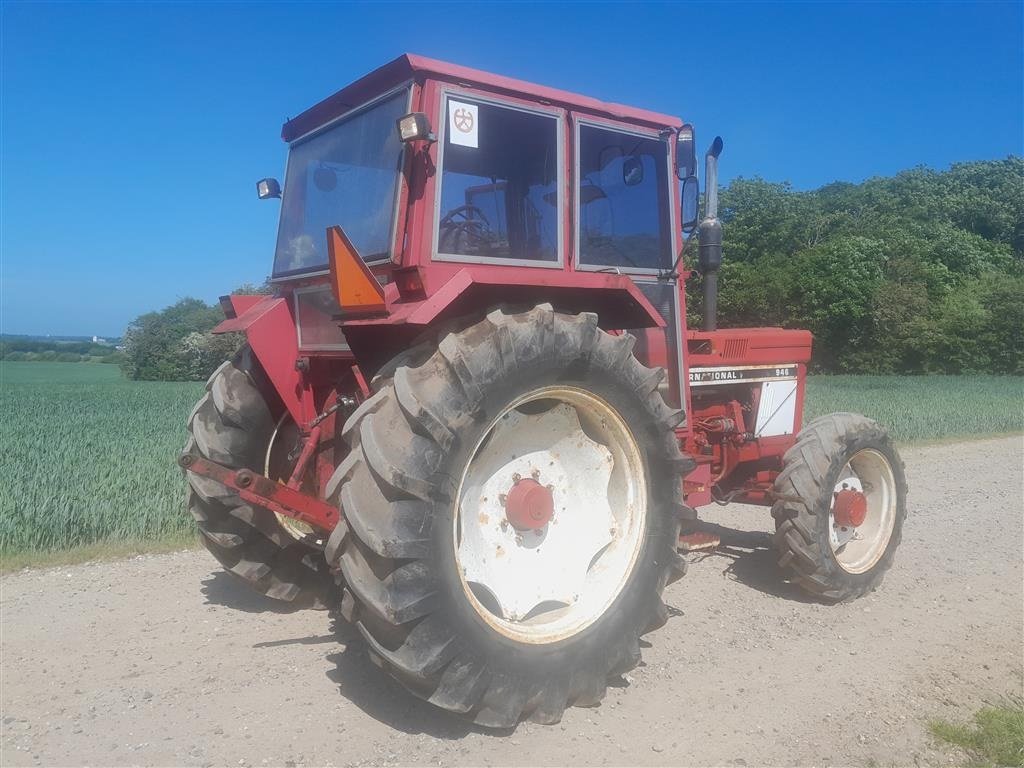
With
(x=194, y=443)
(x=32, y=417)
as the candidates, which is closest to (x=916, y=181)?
(x=32, y=417)

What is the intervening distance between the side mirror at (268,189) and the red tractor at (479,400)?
0.5 inches

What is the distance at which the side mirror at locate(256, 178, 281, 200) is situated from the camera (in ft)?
14.1

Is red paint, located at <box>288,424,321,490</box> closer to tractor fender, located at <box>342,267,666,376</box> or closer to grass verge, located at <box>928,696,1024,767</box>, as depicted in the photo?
tractor fender, located at <box>342,267,666,376</box>

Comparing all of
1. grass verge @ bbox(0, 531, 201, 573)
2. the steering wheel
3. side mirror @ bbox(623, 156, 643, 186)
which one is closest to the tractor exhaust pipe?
side mirror @ bbox(623, 156, 643, 186)

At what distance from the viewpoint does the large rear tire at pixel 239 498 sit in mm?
3752

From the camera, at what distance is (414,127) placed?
2.91m

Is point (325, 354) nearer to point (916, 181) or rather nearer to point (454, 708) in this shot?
point (454, 708)

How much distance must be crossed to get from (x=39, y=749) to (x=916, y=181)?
65.3 meters

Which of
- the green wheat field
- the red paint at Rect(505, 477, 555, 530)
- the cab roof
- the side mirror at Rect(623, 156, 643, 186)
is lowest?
the green wheat field

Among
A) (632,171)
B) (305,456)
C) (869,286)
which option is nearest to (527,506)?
(305,456)

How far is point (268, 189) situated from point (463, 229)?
1.58 meters

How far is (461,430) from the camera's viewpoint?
2676 millimetres

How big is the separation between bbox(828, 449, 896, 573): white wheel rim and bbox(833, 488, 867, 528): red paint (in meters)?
0.05

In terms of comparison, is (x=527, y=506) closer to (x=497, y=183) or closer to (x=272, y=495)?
(x=272, y=495)
